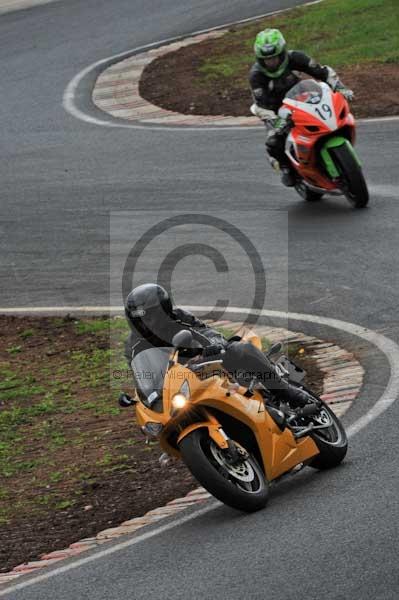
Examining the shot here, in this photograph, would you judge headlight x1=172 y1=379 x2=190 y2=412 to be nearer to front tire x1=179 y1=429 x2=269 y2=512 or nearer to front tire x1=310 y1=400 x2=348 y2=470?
front tire x1=179 y1=429 x2=269 y2=512

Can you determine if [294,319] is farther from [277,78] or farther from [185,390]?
[277,78]

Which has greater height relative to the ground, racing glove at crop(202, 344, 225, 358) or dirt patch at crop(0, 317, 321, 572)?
racing glove at crop(202, 344, 225, 358)

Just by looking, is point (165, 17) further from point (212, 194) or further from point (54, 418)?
point (54, 418)

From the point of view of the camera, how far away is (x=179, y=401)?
7680 mm

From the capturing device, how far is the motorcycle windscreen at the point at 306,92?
15.0 meters

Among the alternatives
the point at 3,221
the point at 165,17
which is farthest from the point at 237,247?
the point at 165,17

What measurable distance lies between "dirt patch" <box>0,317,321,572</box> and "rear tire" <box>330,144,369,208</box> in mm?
3442

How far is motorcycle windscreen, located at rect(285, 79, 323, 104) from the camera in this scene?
1502 centimetres

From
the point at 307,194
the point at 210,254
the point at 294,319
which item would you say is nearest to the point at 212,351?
the point at 294,319

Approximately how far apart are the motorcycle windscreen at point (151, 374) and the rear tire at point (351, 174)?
696cm

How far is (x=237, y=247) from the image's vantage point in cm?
1452

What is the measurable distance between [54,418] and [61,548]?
2655 mm

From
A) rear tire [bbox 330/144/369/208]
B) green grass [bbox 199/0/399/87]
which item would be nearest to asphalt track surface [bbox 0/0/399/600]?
rear tire [bbox 330/144/369/208]

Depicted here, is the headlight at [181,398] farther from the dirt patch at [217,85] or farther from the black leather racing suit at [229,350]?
→ the dirt patch at [217,85]
